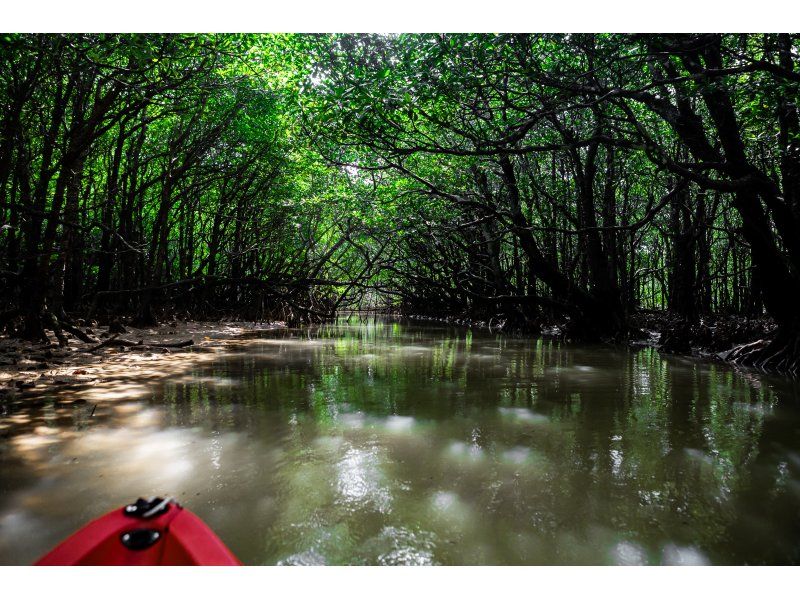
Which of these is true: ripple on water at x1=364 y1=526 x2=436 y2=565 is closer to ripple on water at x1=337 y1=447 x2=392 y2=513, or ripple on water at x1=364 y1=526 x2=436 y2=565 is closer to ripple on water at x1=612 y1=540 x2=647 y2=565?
ripple on water at x1=337 y1=447 x2=392 y2=513

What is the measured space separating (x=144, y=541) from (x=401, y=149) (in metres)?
5.13

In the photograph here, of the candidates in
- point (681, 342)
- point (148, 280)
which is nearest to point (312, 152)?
point (148, 280)

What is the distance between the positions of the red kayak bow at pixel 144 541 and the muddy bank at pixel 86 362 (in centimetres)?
288

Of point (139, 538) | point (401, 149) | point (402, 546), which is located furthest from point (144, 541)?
point (401, 149)

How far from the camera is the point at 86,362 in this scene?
501 cm

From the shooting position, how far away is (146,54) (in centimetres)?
429

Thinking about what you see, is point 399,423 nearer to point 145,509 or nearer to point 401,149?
point 145,509

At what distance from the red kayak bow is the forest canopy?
409 cm

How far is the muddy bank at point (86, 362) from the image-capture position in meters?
3.85

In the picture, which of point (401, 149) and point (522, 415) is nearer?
point (522, 415)

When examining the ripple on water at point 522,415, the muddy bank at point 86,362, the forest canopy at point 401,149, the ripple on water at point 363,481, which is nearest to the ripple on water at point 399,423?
the ripple on water at point 363,481

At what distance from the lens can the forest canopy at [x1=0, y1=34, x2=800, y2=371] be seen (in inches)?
196

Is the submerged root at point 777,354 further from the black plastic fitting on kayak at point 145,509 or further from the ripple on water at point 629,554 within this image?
the black plastic fitting on kayak at point 145,509

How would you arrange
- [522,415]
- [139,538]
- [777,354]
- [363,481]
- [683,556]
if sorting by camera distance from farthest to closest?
[777,354] < [522,415] < [363,481] < [683,556] < [139,538]
